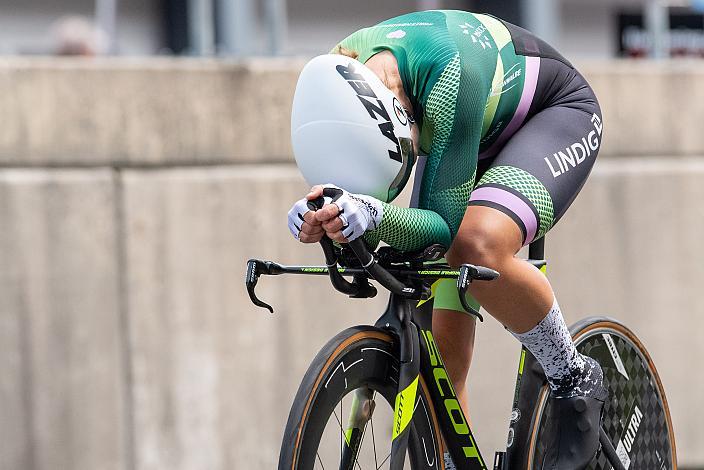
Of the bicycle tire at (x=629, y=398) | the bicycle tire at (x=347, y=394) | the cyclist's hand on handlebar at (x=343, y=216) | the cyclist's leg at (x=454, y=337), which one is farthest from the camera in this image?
the bicycle tire at (x=629, y=398)

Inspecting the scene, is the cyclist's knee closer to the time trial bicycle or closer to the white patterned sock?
the time trial bicycle

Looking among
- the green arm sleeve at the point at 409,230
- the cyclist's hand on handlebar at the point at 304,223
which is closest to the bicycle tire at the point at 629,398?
the green arm sleeve at the point at 409,230

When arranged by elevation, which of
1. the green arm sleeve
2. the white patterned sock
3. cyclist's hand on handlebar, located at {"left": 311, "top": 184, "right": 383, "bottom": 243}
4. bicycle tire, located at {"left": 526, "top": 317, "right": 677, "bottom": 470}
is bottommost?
bicycle tire, located at {"left": 526, "top": 317, "right": 677, "bottom": 470}

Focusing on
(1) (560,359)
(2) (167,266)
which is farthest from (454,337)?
(2) (167,266)

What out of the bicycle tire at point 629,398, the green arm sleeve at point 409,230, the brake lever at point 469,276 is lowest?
the bicycle tire at point 629,398

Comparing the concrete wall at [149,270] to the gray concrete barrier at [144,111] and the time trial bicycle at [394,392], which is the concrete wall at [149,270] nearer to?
the gray concrete barrier at [144,111]

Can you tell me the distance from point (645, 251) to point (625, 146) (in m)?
0.51

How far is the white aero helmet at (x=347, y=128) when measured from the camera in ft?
10.1

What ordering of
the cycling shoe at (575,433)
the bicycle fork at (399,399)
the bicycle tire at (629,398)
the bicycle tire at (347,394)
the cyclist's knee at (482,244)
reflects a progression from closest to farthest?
the bicycle tire at (347,394), the bicycle fork at (399,399), the cyclist's knee at (482,244), the cycling shoe at (575,433), the bicycle tire at (629,398)

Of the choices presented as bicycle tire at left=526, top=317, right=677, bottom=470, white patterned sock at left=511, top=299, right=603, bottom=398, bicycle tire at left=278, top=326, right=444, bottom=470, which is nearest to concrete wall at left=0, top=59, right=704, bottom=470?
bicycle tire at left=526, top=317, right=677, bottom=470

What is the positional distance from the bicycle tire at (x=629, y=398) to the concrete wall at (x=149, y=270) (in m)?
1.46

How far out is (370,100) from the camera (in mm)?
3105

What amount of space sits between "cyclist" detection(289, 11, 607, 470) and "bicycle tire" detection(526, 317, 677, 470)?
0.27 metres

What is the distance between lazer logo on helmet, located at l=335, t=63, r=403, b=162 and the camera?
310 centimetres
